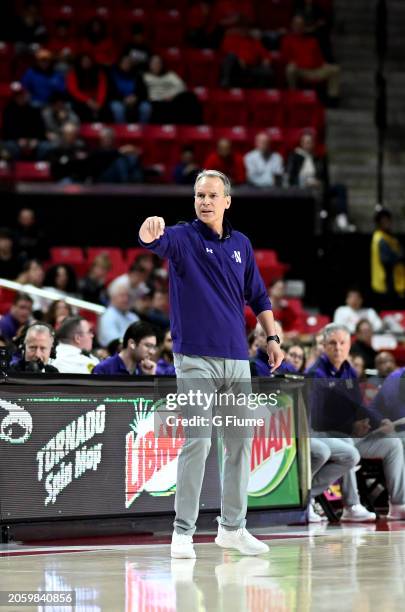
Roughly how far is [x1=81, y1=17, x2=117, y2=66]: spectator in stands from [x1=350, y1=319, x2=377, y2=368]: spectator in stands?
658 cm

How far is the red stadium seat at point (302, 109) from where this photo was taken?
1948 cm

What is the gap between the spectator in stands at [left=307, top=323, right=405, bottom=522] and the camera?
9.22m

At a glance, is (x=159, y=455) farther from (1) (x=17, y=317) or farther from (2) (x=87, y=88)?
(2) (x=87, y=88)

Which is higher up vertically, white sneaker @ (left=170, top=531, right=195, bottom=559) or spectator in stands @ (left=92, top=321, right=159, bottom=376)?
spectator in stands @ (left=92, top=321, right=159, bottom=376)

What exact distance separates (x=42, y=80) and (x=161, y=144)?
1.88 m

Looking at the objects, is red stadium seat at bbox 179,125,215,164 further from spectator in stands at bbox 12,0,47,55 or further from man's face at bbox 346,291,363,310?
man's face at bbox 346,291,363,310

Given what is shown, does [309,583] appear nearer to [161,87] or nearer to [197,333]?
[197,333]

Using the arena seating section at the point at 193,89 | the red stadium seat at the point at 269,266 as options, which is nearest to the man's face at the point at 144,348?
the red stadium seat at the point at 269,266

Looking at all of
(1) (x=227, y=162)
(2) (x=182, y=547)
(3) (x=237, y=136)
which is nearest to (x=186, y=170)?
(1) (x=227, y=162)

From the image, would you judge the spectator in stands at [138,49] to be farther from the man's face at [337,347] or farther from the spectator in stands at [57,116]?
the man's face at [337,347]

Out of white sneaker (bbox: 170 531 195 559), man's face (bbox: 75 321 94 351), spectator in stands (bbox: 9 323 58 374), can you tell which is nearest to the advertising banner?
spectator in stands (bbox: 9 323 58 374)

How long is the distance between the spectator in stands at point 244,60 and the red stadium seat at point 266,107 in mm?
273

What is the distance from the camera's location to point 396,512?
9484 millimetres

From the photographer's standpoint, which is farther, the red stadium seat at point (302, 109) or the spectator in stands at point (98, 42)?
the red stadium seat at point (302, 109)
